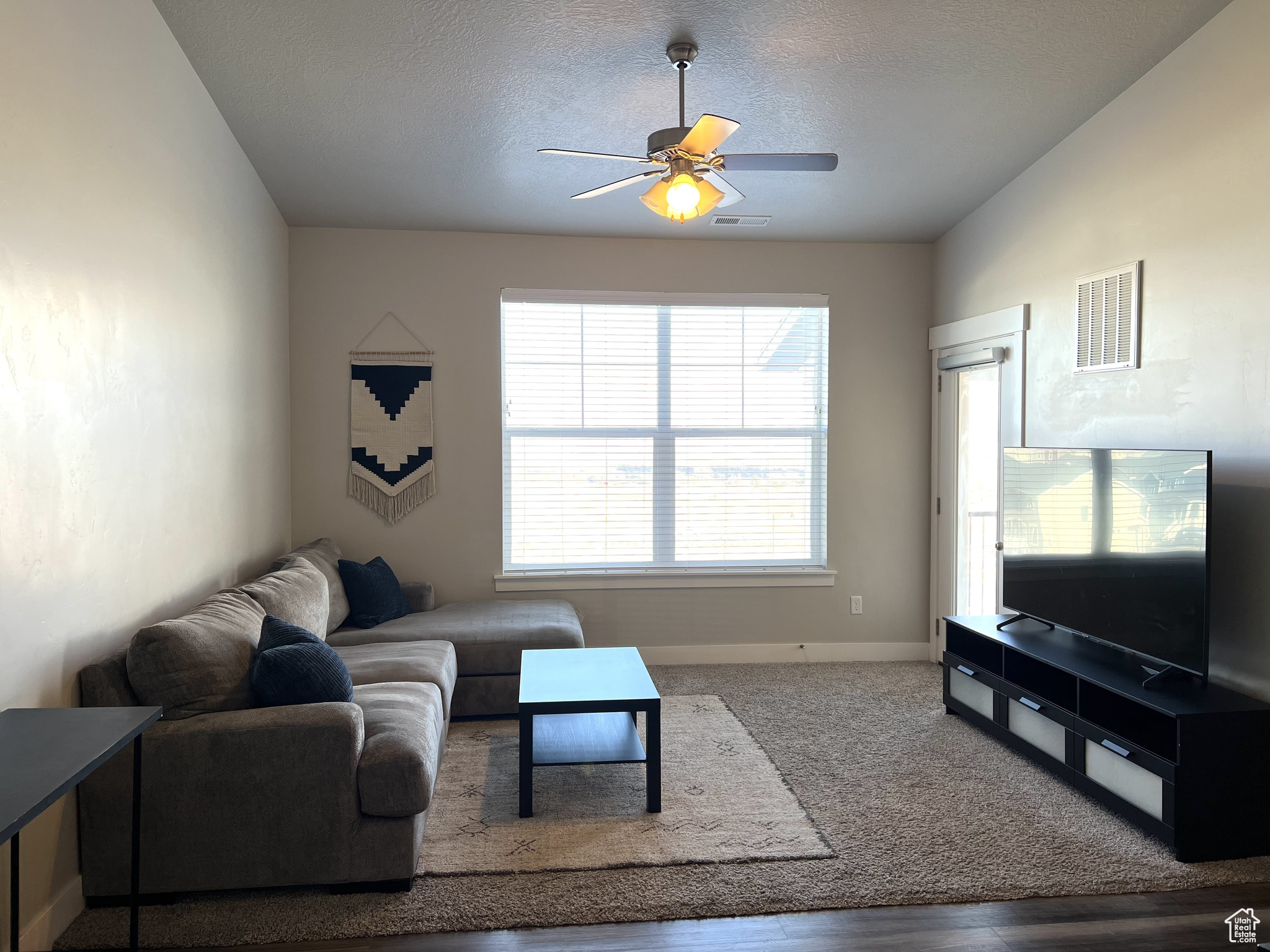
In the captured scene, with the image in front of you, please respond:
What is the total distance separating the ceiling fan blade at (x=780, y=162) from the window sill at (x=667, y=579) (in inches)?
113

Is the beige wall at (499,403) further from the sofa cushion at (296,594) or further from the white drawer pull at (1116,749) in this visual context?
the white drawer pull at (1116,749)

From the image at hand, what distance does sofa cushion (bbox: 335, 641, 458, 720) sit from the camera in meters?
3.58

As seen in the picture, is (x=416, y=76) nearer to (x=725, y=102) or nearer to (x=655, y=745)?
(x=725, y=102)

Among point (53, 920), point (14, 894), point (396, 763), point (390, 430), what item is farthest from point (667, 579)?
point (14, 894)

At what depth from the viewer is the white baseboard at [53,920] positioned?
2.24 meters

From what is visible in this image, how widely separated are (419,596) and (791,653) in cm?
235

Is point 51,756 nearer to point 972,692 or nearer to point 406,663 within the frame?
point 406,663

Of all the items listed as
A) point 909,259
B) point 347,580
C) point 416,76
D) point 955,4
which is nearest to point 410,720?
point 347,580

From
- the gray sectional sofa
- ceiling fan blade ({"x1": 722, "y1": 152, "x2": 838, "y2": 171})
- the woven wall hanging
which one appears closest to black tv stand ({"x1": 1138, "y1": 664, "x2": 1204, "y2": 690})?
ceiling fan blade ({"x1": 722, "y1": 152, "x2": 838, "y2": 171})

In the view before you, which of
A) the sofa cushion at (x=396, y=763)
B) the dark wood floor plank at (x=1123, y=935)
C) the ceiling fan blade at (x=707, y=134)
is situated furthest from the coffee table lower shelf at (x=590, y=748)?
the ceiling fan blade at (x=707, y=134)

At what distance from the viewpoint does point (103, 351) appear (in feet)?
8.86

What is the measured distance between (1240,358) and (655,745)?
2522mm

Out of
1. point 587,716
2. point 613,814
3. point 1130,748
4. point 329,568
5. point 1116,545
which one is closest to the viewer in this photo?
point 1130,748

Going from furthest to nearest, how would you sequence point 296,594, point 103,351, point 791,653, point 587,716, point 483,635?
point 791,653, point 483,635, point 587,716, point 296,594, point 103,351
